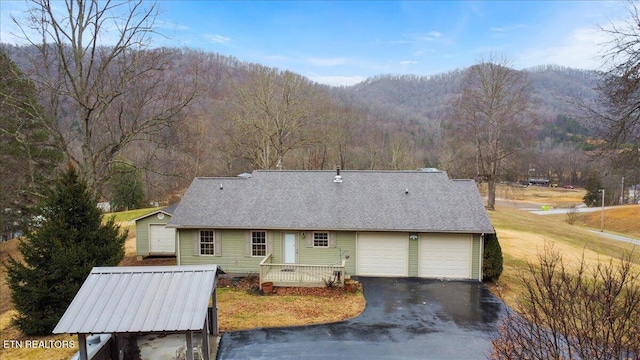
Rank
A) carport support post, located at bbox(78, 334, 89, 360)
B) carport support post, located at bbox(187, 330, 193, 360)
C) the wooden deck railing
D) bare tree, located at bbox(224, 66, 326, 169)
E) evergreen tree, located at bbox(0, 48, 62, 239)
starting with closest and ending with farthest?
1. carport support post, located at bbox(78, 334, 89, 360)
2. carport support post, located at bbox(187, 330, 193, 360)
3. the wooden deck railing
4. evergreen tree, located at bbox(0, 48, 62, 239)
5. bare tree, located at bbox(224, 66, 326, 169)

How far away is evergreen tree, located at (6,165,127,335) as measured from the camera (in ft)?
40.7

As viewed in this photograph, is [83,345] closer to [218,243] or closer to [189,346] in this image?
[189,346]

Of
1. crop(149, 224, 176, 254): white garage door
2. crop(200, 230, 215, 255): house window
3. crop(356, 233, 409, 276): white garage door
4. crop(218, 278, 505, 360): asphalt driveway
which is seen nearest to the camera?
crop(218, 278, 505, 360): asphalt driveway

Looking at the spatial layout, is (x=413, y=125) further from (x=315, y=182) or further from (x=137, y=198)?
(x=315, y=182)

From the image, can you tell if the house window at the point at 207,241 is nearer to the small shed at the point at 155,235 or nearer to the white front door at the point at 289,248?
the small shed at the point at 155,235

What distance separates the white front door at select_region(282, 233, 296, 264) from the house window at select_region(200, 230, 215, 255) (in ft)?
11.2

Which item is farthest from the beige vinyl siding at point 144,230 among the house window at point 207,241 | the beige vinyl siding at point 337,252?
the beige vinyl siding at point 337,252

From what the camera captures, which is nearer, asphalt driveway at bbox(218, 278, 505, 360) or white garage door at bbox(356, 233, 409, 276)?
asphalt driveway at bbox(218, 278, 505, 360)

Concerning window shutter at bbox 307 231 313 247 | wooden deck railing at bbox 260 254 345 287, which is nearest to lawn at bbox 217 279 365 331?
wooden deck railing at bbox 260 254 345 287

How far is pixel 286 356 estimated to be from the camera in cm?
1087

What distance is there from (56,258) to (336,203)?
11.6 meters

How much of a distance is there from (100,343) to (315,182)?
13101 millimetres

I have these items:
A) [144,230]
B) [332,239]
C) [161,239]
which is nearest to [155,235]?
[161,239]

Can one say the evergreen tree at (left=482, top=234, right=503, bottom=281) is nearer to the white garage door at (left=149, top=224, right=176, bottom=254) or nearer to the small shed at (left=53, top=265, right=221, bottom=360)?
the small shed at (left=53, top=265, right=221, bottom=360)
